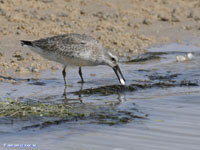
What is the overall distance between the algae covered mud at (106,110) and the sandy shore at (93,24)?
41.4 inches

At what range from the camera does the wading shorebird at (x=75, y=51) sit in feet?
33.9

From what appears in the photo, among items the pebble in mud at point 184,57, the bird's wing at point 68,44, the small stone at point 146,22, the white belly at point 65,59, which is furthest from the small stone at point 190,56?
the white belly at point 65,59

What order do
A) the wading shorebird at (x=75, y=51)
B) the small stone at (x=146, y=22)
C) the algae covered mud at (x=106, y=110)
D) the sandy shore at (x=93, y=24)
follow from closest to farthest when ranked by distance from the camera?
the algae covered mud at (x=106, y=110) → the wading shorebird at (x=75, y=51) → the sandy shore at (x=93, y=24) → the small stone at (x=146, y=22)

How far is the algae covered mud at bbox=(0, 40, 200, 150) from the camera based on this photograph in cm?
677

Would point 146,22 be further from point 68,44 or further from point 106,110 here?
point 106,110

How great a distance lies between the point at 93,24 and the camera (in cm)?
1424

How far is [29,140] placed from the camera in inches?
262

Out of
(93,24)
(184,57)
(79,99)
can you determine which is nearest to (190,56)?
(184,57)

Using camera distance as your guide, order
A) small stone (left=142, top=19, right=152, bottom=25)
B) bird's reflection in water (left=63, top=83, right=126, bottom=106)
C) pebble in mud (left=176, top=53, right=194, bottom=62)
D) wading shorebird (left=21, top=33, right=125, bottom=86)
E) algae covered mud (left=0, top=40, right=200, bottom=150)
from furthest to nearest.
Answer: small stone (left=142, top=19, right=152, bottom=25) < pebble in mud (left=176, top=53, right=194, bottom=62) < wading shorebird (left=21, top=33, right=125, bottom=86) < bird's reflection in water (left=63, top=83, right=126, bottom=106) < algae covered mud (left=0, top=40, right=200, bottom=150)

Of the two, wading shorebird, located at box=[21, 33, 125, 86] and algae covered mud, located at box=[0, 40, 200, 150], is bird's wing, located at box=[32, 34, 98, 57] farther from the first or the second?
algae covered mud, located at box=[0, 40, 200, 150]

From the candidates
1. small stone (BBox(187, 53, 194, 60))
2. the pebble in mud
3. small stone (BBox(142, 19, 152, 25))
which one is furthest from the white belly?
small stone (BBox(142, 19, 152, 25))

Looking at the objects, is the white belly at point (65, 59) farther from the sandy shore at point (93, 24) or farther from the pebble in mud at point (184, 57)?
the pebble in mud at point (184, 57)

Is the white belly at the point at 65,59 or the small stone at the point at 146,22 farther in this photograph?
the small stone at the point at 146,22

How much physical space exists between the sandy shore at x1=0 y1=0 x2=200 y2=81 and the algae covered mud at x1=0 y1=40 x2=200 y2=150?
105 centimetres
